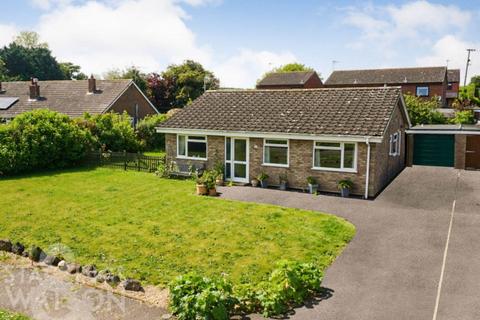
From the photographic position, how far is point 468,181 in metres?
21.5

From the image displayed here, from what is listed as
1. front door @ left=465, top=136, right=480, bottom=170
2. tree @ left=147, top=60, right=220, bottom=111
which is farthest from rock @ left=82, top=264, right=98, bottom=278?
tree @ left=147, top=60, right=220, bottom=111

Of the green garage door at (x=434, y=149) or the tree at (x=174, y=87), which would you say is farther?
the tree at (x=174, y=87)

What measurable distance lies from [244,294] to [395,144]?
1674 cm

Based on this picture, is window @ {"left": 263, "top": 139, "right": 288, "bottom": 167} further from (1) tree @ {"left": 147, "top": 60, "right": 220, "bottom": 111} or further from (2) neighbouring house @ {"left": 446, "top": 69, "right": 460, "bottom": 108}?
(2) neighbouring house @ {"left": 446, "top": 69, "right": 460, "bottom": 108}

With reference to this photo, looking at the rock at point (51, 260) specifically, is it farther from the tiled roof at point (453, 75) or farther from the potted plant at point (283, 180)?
the tiled roof at point (453, 75)

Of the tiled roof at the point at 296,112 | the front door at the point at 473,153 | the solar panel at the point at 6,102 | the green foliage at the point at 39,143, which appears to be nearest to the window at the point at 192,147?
the tiled roof at the point at 296,112

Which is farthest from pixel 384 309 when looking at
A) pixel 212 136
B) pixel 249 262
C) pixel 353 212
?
pixel 212 136

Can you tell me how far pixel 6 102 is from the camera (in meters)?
41.0

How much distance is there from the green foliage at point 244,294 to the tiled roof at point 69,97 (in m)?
31.3

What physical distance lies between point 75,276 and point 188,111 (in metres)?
15.0

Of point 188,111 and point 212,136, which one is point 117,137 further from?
point 212,136

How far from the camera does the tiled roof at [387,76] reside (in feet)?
206

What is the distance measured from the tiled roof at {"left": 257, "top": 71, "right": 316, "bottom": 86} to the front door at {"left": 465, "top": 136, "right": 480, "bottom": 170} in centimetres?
4349

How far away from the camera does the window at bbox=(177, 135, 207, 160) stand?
22.6 m
